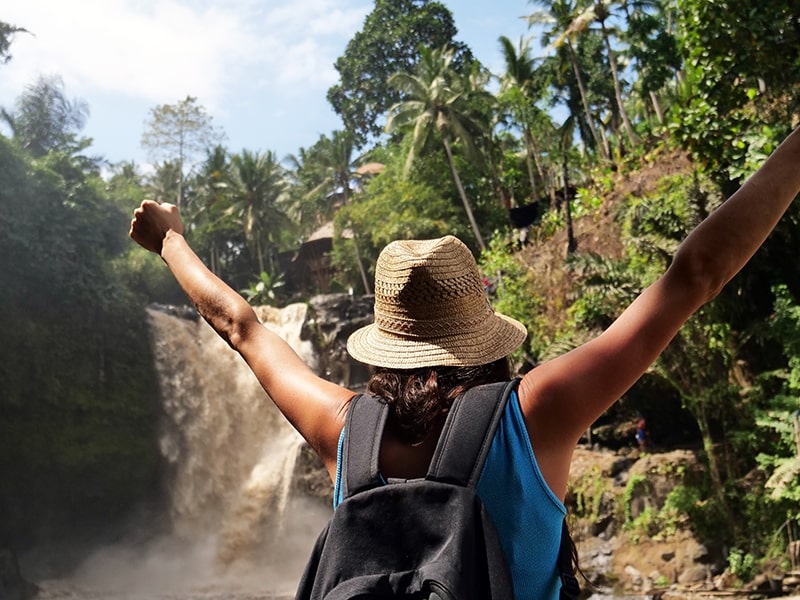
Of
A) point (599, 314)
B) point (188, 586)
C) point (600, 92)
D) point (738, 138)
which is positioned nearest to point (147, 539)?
point (188, 586)

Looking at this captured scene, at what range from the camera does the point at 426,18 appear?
1628 inches

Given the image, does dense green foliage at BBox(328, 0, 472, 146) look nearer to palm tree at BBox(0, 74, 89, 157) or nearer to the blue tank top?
palm tree at BBox(0, 74, 89, 157)

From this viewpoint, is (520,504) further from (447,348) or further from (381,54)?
(381,54)

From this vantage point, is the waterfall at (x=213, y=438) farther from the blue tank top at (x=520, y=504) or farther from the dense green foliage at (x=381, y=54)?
the dense green foliage at (x=381, y=54)

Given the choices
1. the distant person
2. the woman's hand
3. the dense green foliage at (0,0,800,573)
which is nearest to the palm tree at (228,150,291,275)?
the dense green foliage at (0,0,800,573)

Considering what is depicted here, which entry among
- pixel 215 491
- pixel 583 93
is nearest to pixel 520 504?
pixel 215 491

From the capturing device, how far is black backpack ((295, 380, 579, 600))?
42.9 inches

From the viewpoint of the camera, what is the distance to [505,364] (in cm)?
137

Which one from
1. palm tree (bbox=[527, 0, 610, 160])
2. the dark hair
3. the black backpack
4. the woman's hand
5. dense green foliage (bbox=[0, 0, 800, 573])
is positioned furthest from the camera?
palm tree (bbox=[527, 0, 610, 160])

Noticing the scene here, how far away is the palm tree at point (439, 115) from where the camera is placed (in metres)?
25.3

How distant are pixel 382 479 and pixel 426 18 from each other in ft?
141

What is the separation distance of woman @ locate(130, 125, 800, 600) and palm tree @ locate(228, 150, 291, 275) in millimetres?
32307

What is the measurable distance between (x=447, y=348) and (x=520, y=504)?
0.94ft

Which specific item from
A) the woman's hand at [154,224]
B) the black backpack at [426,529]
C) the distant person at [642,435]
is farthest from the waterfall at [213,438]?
the black backpack at [426,529]
